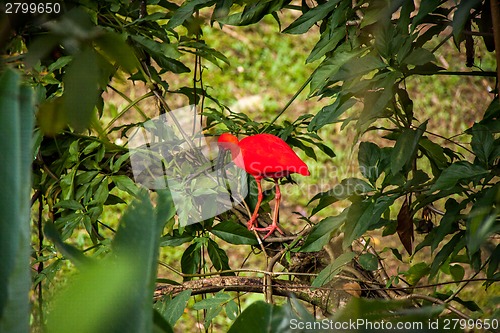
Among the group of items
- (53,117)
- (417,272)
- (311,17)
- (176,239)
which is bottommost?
(417,272)

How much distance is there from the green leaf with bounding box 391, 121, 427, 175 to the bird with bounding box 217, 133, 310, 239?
0.40 meters

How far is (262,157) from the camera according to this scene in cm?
145

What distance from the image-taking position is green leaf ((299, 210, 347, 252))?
3.97 feet

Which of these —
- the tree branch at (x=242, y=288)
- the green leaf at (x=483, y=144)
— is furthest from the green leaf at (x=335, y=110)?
the tree branch at (x=242, y=288)

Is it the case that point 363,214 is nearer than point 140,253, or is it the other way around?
point 140,253

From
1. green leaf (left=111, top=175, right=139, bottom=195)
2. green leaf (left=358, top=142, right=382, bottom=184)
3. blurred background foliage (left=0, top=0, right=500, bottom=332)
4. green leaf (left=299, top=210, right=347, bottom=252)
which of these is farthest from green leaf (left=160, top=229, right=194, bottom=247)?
green leaf (left=358, top=142, right=382, bottom=184)

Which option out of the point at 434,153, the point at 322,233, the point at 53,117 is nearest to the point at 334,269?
the point at 322,233

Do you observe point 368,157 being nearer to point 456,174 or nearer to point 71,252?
point 456,174

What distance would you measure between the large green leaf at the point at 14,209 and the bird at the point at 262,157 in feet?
3.66

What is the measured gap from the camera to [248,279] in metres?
1.43

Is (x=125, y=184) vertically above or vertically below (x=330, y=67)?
below

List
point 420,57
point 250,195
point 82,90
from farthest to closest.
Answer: point 250,195, point 420,57, point 82,90

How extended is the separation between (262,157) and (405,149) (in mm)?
428

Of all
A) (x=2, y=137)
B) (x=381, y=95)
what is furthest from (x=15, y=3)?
(x=381, y=95)
